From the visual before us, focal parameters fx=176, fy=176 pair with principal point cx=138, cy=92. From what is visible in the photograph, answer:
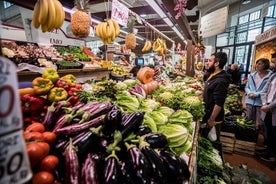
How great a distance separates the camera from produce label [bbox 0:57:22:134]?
1.31 ft

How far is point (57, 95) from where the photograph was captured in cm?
161

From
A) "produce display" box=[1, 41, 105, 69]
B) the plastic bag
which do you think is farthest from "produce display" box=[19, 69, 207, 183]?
the plastic bag

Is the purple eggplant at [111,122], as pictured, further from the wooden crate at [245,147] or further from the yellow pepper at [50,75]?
the wooden crate at [245,147]

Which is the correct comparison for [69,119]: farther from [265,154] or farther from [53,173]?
[265,154]

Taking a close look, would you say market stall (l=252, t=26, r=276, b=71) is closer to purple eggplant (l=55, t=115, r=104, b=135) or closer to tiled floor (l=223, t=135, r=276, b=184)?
tiled floor (l=223, t=135, r=276, b=184)

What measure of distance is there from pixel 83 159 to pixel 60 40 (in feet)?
20.9

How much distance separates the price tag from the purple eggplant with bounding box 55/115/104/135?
68cm

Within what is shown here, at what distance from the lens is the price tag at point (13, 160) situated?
0.40 meters

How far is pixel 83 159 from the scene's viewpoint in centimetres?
106

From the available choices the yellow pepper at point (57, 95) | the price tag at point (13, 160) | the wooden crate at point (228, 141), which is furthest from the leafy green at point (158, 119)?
the wooden crate at point (228, 141)

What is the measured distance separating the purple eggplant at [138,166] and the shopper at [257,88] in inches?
192

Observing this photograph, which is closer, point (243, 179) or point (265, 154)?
point (243, 179)

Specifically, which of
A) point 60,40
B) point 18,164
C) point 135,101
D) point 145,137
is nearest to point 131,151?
point 145,137

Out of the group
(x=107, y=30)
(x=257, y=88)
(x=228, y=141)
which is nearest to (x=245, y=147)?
(x=228, y=141)
